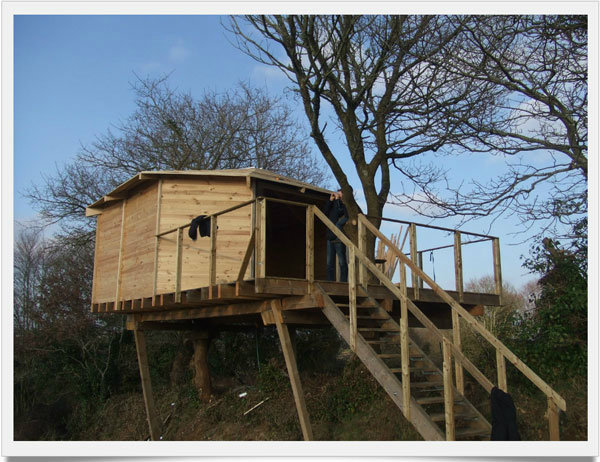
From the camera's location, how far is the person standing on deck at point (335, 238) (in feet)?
32.7

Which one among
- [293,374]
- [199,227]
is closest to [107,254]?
[199,227]

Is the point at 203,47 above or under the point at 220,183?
above

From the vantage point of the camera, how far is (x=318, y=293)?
856cm

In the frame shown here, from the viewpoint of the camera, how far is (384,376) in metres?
7.52

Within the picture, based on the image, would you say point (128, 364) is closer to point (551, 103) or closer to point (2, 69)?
point (2, 69)

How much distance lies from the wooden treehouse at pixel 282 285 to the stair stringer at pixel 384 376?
0.6 inches

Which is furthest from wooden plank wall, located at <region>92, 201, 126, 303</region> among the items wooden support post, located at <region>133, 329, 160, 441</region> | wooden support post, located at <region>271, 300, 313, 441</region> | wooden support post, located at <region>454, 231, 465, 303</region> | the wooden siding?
wooden support post, located at <region>454, 231, 465, 303</region>

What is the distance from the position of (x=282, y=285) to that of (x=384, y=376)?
2.11 meters

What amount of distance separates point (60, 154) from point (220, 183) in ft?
37.5

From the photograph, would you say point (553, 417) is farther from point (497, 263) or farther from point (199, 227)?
point (199, 227)

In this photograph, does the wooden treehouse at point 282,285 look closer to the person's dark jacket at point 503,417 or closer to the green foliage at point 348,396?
the person's dark jacket at point 503,417

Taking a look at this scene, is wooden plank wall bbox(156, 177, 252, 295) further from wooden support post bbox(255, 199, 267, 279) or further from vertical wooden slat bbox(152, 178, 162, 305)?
wooden support post bbox(255, 199, 267, 279)

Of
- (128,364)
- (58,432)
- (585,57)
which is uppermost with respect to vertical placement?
(585,57)

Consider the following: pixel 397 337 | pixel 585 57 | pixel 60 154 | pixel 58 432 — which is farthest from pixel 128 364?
pixel 585 57
